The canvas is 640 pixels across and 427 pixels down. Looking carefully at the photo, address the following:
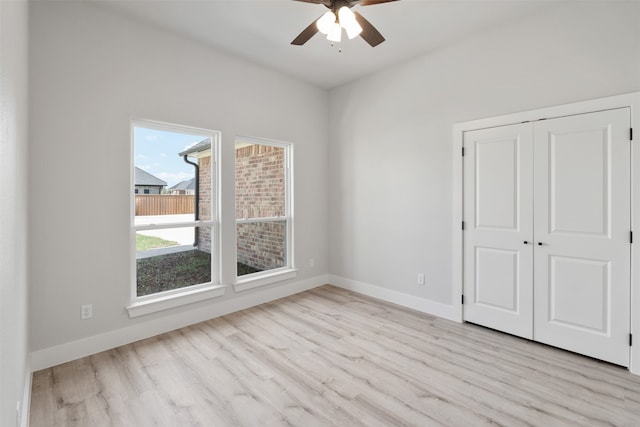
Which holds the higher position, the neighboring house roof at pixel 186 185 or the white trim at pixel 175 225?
the neighboring house roof at pixel 186 185

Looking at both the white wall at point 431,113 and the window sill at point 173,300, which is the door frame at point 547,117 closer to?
the white wall at point 431,113

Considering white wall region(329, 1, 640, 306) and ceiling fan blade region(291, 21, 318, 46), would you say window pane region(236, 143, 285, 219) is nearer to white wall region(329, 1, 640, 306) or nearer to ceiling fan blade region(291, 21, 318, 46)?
white wall region(329, 1, 640, 306)

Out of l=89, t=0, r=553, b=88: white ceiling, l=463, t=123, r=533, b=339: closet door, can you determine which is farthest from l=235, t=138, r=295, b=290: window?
l=463, t=123, r=533, b=339: closet door

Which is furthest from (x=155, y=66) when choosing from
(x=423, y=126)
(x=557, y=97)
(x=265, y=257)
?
(x=557, y=97)

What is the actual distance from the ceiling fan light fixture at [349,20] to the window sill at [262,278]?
2.88 metres

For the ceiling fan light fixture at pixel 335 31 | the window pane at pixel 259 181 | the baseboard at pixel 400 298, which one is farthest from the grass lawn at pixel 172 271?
the ceiling fan light fixture at pixel 335 31

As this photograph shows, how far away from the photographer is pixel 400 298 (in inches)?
150

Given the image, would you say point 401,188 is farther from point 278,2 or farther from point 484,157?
point 278,2

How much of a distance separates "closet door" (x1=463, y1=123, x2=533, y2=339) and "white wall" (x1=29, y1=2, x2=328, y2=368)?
2.74m

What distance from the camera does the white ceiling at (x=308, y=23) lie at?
2635 mm

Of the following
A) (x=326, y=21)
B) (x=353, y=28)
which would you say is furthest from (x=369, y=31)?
(x=326, y=21)

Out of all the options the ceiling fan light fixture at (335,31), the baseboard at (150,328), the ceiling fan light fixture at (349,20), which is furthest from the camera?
the baseboard at (150,328)

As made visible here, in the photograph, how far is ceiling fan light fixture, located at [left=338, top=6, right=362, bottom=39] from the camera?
6.73 feet

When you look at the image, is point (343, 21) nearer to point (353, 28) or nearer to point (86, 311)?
point (353, 28)
